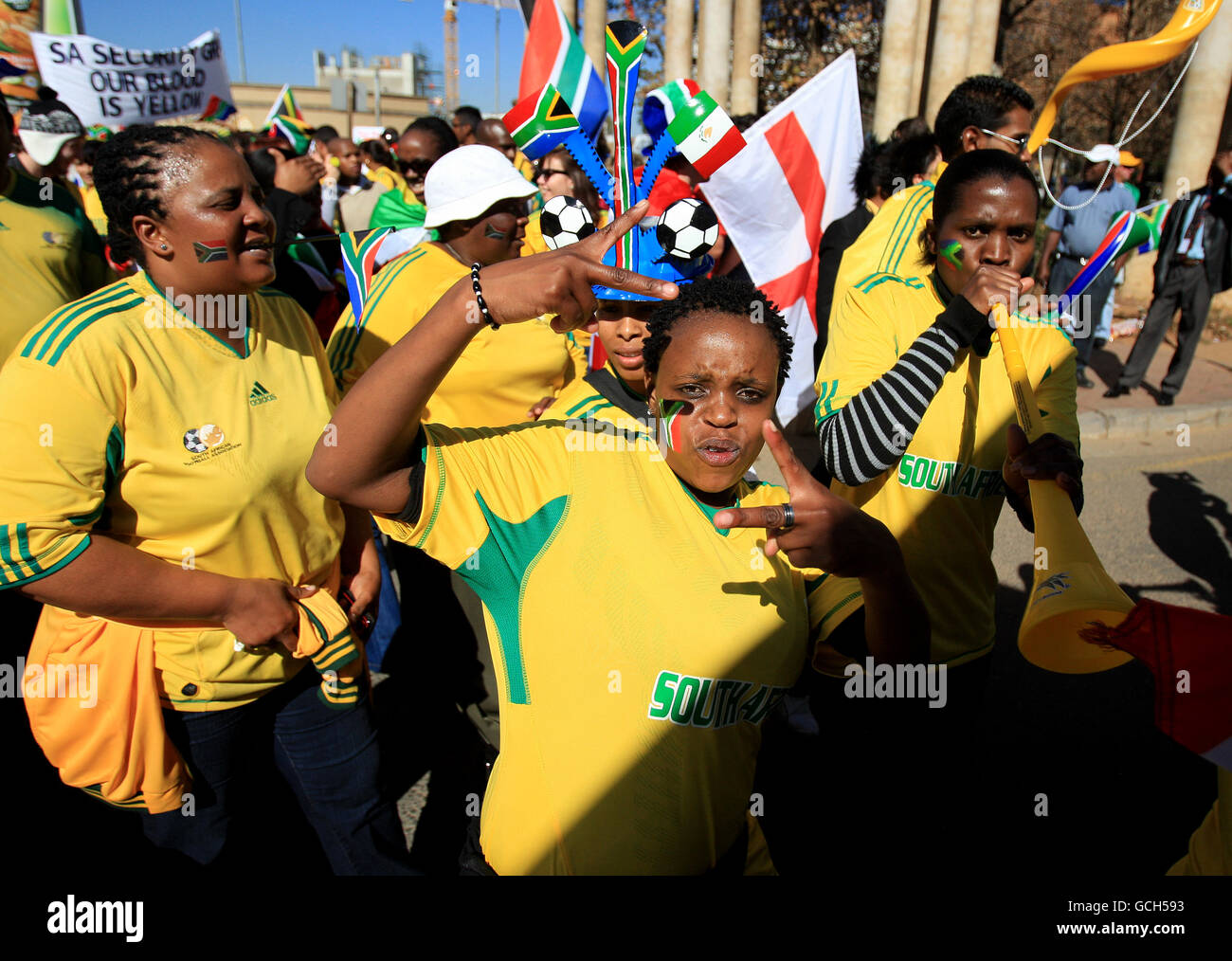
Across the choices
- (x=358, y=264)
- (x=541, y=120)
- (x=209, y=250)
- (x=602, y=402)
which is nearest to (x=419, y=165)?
(x=358, y=264)

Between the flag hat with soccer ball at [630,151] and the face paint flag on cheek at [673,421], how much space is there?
0.54 m

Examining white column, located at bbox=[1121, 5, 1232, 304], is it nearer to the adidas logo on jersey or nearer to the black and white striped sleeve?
the black and white striped sleeve

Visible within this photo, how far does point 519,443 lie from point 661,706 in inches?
23.0

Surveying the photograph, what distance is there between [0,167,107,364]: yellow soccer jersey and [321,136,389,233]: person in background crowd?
4.09 metres

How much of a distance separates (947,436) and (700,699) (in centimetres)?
105

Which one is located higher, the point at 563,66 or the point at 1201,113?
the point at 1201,113

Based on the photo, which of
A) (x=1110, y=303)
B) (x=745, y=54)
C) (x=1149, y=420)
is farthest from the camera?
(x=745, y=54)

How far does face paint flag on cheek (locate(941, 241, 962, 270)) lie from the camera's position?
86.8 inches

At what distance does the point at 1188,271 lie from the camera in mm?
8039
